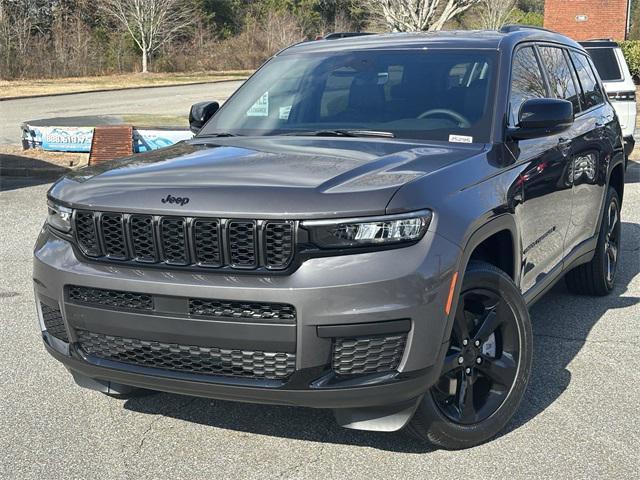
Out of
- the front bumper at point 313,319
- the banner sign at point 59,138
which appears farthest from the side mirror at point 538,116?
the banner sign at point 59,138

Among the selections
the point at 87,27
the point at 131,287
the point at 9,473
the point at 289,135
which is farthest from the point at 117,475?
the point at 87,27

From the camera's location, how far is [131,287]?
134 inches

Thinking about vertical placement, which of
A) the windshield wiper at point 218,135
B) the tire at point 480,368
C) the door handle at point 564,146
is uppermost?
the windshield wiper at point 218,135

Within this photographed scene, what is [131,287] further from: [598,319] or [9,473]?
[598,319]

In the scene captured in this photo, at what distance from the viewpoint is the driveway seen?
2302 centimetres

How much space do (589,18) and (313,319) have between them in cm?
3745

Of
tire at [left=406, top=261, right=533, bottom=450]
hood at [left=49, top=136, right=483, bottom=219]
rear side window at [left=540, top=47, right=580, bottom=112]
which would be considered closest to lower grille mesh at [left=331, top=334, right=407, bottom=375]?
tire at [left=406, top=261, right=533, bottom=450]

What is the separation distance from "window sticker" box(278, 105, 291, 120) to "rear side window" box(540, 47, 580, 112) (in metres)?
1.66

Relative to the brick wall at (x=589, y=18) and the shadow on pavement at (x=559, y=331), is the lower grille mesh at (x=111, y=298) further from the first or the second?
the brick wall at (x=589, y=18)

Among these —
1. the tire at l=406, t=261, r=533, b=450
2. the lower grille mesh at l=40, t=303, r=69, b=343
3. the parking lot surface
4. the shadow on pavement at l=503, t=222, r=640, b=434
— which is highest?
the lower grille mesh at l=40, t=303, r=69, b=343

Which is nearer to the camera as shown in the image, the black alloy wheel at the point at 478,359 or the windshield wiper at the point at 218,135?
the black alloy wheel at the point at 478,359

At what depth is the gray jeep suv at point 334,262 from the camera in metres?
3.24

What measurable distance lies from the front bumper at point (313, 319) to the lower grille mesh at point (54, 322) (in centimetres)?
23

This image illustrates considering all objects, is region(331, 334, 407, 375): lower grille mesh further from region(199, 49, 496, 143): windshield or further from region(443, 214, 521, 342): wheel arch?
region(199, 49, 496, 143): windshield
